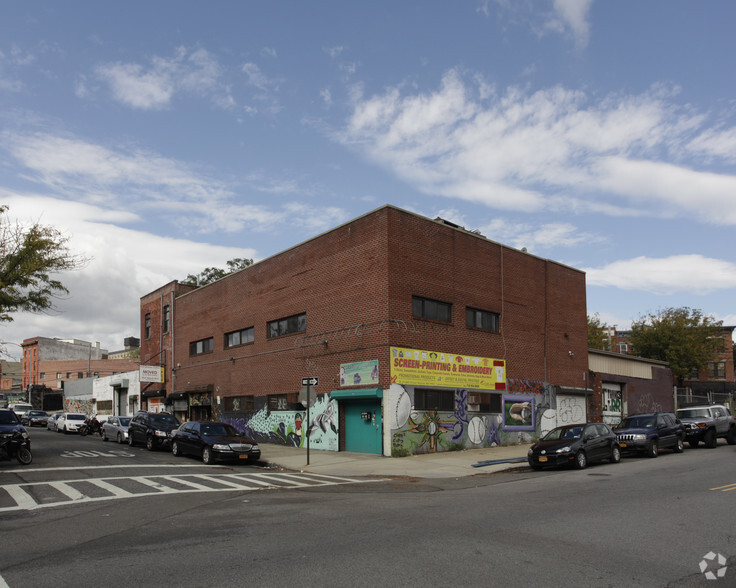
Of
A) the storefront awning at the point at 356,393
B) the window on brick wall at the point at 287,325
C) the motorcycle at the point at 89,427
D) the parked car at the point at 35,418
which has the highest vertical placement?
the window on brick wall at the point at 287,325

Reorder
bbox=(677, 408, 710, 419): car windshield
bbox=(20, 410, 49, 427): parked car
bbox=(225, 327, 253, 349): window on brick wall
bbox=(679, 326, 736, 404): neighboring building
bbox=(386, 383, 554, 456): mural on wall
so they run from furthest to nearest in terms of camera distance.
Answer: bbox=(679, 326, 736, 404): neighboring building
bbox=(20, 410, 49, 427): parked car
bbox=(225, 327, 253, 349): window on brick wall
bbox=(677, 408, 710, 419): car windshield
bbox=(386, 383, 554, 456): mural on wall

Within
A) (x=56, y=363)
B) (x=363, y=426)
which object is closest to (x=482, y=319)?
(x=363, y=426)

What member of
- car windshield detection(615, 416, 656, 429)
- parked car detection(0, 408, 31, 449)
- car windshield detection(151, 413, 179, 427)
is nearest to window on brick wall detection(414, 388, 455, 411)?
car windshield detection(615, 416, 656, 429)

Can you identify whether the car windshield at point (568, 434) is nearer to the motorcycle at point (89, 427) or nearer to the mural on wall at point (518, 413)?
the mural on wall at point (518, 413)

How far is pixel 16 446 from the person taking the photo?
1852 cm

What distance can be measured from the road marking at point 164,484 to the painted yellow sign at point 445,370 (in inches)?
246

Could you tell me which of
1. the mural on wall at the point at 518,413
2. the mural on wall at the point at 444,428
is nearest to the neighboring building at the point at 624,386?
the mural on wall at the point at 518,413

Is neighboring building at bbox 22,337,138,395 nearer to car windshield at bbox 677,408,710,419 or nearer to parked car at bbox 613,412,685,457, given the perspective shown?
car windshield at bbox 677,408,710,419

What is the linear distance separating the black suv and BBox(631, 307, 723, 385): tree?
5177 cm

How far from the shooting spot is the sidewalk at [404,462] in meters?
18.2

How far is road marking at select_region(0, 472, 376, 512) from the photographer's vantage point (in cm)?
1256

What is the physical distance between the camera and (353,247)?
24.9m

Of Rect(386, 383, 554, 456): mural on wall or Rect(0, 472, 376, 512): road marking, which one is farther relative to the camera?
Rect(386, 383, 554, 456): mural on wall

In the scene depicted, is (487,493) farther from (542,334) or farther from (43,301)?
(43,301)
